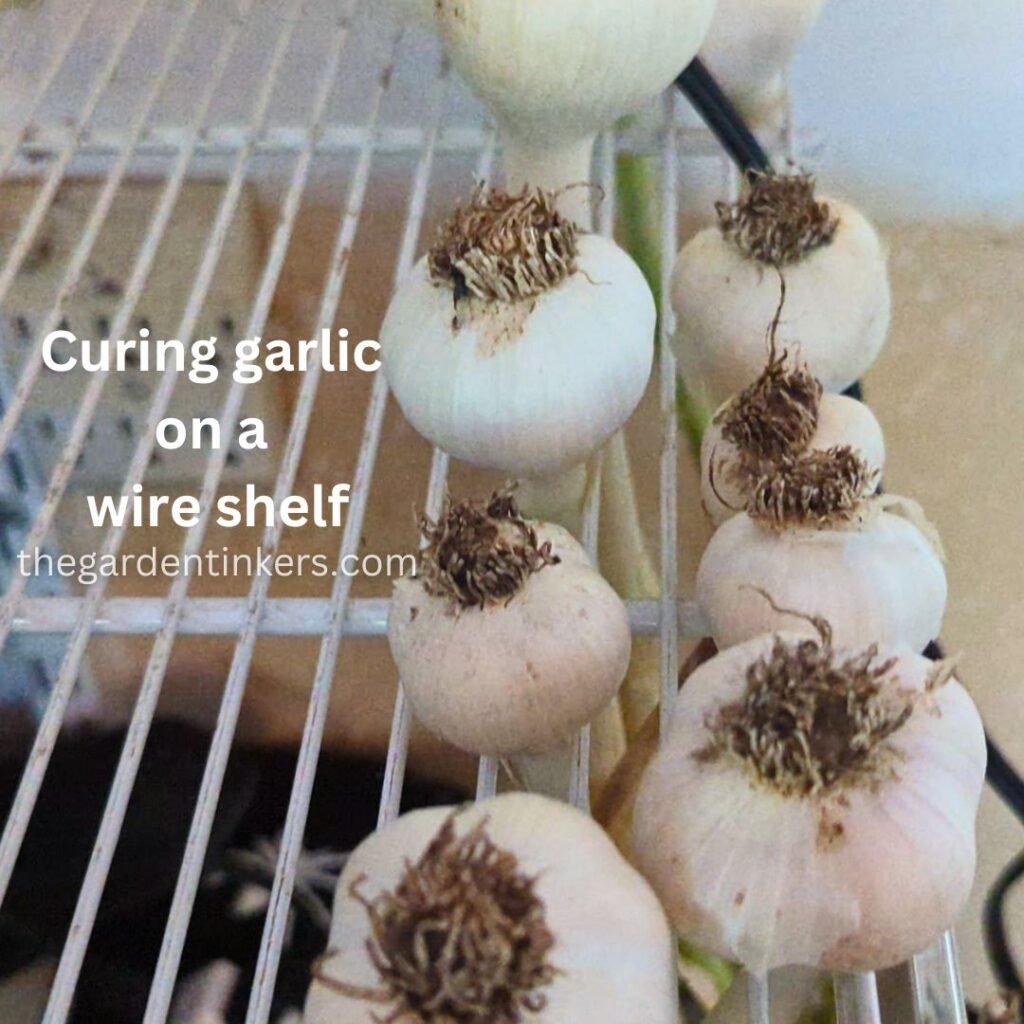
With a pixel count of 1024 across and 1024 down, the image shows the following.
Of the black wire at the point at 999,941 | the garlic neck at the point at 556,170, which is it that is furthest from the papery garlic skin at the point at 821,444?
the black wire at the point at 999,941

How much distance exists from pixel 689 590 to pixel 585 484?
0.20 meters

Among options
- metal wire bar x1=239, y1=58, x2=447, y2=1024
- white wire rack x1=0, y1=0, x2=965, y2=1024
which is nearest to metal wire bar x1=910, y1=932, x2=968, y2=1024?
white wire rack x1=0, y1=0, x2=965, y2=1024

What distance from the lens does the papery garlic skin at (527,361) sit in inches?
15.7

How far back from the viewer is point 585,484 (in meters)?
0.53

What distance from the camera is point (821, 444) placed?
16.8 inches

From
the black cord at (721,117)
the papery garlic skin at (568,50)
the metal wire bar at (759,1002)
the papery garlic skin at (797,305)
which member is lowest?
the metal wire bar at (759,1002)

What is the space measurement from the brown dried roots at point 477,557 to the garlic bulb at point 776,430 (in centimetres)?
10

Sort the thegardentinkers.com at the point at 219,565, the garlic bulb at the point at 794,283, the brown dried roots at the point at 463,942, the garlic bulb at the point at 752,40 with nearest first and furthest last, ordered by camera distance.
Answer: the brown dried roots at the point at 463,942 < the garlic bulb at the point at 794,283 < the garlic bulb at the point at 752,40 < the thegardentinkers.com at the point at 219,565

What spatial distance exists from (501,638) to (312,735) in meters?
0.11

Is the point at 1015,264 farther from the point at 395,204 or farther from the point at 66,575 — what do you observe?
the point at 66,575

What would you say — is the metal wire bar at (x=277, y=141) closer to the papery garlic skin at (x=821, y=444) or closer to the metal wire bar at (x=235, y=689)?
the metal wire bar at (x=235, y=689)

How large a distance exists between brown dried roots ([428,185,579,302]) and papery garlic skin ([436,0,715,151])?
0.17ft

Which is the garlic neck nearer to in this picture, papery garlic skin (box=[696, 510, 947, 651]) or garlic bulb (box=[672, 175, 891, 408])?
garlic bulb (box=[672, 175, 891, 408])

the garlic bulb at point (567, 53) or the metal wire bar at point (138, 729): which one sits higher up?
the garlic bulb at point (567, 53)
